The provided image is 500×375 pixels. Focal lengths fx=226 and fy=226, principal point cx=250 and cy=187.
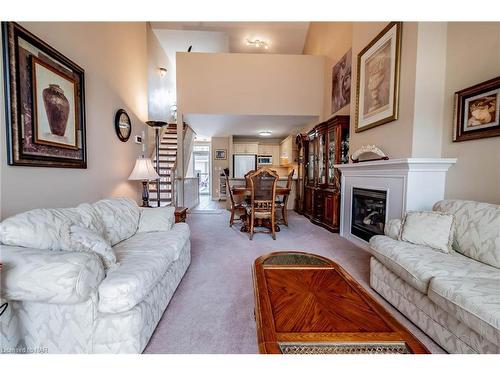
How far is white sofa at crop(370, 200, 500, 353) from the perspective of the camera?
3.51 feet

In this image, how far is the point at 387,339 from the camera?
2.90ft

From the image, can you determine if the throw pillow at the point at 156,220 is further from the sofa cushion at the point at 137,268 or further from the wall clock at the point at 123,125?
the wall clock at the point at 123,125

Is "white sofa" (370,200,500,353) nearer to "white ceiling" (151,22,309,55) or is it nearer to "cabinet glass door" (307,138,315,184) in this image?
"cabinet glass door" (307,138,315,184)

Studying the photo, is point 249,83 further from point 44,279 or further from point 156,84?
point 44,279

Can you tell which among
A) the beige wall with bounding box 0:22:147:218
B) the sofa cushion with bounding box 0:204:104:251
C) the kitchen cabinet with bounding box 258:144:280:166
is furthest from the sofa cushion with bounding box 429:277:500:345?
the kitchen cabinet with bounding box 258:144:280:166

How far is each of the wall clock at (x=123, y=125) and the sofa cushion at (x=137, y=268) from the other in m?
1.60

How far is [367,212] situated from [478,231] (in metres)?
1.51

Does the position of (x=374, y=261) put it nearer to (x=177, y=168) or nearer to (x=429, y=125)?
Answer: (x=429, y=125)

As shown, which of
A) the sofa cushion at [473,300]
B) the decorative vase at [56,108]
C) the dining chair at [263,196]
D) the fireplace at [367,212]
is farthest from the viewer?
the dining chair at [263,196]

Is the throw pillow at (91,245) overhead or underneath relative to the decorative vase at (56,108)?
underneath

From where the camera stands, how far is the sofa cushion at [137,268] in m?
1.16

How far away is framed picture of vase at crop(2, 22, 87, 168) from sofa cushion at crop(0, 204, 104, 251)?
53 centimetres

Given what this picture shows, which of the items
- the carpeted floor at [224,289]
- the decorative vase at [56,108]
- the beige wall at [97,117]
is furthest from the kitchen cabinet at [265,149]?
the decorative vase at [56,108]
